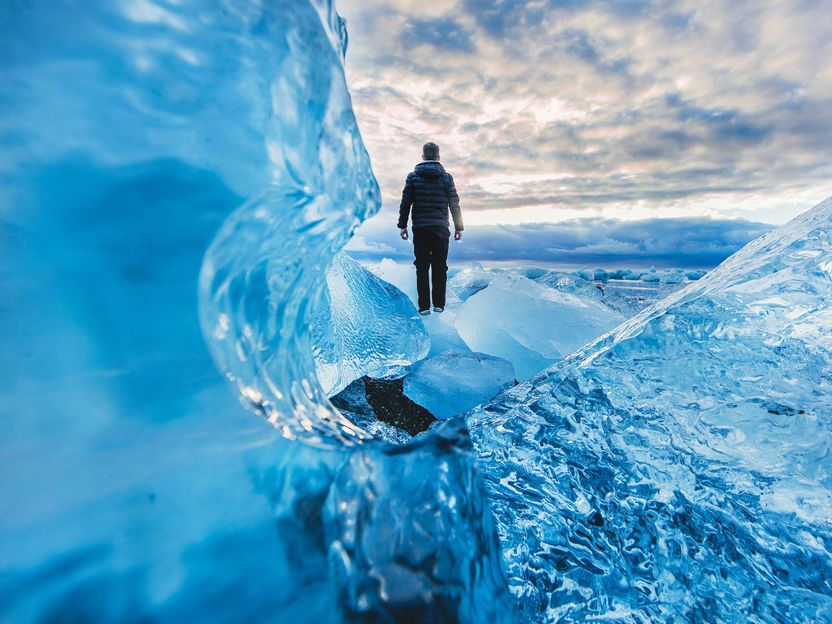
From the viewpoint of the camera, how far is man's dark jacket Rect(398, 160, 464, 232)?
15.1 ft

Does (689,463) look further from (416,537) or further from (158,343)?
(158,343)

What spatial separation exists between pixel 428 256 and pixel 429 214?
0.46 metres

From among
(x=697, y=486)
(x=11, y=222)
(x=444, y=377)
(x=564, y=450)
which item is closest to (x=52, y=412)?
(x=11, y=222)

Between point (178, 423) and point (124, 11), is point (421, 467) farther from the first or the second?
point (124, 11)

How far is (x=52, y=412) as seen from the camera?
1.86ft

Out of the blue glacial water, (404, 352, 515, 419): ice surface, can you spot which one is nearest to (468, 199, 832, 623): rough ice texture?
the blue glacial water

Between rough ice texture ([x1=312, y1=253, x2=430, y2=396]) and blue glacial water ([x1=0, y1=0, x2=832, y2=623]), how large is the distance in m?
1.65

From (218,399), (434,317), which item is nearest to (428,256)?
(434,317)

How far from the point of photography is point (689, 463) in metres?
0.99

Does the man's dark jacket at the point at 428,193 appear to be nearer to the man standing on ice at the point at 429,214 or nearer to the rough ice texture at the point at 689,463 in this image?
the man standing on ice at the point at 429,214

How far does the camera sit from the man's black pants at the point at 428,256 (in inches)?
185

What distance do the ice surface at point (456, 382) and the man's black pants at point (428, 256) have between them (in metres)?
2.22

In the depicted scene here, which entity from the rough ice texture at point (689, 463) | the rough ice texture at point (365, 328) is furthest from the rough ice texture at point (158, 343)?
the rough ice texture at point (365, 328)

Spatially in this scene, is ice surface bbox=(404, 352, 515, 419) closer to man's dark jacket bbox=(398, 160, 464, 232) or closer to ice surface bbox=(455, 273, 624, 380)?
ice surface bbox=(455, 273, 624, 380)
